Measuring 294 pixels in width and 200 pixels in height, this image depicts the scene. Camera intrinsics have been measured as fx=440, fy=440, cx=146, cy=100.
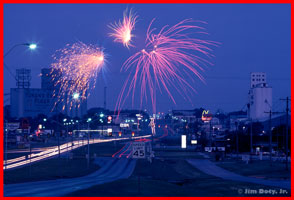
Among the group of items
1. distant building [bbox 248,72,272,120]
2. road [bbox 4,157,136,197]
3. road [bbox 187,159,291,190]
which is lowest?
road [bbox 187,159,291,190]

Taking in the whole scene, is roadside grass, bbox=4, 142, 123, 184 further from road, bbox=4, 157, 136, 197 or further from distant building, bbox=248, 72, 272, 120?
distant building, bbox=248, 72, 272, 120

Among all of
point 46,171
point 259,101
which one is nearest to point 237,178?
point 46,171

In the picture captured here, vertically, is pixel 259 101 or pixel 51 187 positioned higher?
pixel 259 101

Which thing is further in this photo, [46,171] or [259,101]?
[259,101]

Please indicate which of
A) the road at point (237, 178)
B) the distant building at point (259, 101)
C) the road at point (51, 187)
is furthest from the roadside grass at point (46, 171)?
the distant building at point (259, 101)

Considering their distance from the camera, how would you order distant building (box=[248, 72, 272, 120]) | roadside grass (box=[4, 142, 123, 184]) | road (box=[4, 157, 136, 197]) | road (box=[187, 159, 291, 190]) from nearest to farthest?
1. road (box=[4, 157, 136, 197])
2. road (box=[187, 159, 291, 190])
3. roadside grass (box=[4, 142, 123, 184])
4. distant building (box=[248, 72, 272, 120])

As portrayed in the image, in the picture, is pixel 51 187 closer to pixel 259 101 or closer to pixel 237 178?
pixel 237 178

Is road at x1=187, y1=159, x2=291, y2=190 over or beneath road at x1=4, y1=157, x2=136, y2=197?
beneath

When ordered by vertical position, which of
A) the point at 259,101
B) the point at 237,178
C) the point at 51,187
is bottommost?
the point at 237,178

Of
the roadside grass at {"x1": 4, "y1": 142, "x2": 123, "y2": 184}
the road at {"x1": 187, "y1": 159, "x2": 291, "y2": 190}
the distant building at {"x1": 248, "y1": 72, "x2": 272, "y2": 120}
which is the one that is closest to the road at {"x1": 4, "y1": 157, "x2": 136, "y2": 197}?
the roadside grass at {"x1": 4, "y1": 142, "x2": 123, "y2": 184}

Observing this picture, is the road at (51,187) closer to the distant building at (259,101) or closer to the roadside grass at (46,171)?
the roadside grass at (46,171)

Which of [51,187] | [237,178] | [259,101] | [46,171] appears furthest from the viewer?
[259,101]
